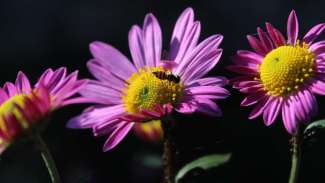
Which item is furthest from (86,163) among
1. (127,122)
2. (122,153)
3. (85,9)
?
(127,122)

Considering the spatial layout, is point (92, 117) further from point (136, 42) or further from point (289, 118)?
point (289, 118)

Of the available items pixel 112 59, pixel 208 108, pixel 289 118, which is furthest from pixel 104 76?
pixel 289 118

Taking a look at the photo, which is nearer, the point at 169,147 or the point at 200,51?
the point at 169,147

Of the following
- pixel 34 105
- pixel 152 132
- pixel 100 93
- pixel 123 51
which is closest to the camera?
pixel 34 105

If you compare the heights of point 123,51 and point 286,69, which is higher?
point 286,69

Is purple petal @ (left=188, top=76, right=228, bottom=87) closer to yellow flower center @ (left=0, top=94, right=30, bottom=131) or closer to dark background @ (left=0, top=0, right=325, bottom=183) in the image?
yellow flower center @ (left=0, top=94, right=30, bottom=131)

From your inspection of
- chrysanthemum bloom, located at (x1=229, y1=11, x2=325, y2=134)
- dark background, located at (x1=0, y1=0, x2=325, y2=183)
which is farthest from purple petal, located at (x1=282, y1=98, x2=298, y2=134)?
dark background, located at (x1=0, y1=0, x2=325, y2=183)

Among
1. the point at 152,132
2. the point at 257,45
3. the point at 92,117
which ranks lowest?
the point at 152,132

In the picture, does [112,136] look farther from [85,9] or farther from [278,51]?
[85,9]

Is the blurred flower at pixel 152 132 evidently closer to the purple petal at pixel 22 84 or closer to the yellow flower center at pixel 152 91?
the yellow flower center at pixel 152 91
